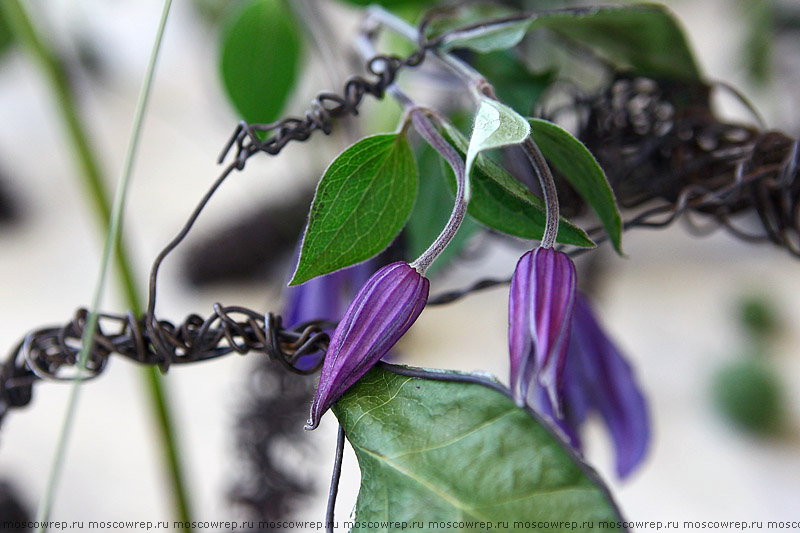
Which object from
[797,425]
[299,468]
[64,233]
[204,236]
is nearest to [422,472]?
[299,468]

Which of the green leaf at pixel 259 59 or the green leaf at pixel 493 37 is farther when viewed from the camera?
the green leaf at pixel 259 59

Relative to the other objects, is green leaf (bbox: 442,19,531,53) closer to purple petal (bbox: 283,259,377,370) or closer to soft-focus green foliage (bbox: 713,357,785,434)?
purple petal (bbox: 283,259,377,370)

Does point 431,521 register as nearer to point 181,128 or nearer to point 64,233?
point 64,233

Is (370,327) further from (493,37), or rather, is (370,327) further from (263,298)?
(263,298)

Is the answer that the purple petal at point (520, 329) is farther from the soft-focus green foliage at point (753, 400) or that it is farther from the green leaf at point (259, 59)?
the soft-focus green foliage at point (753, 400)

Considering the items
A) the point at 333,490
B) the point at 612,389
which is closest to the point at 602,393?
the point at 612,389

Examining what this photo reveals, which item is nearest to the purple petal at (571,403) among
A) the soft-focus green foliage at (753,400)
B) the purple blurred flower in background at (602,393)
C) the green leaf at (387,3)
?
the purple blurred flower in background at (602,393)

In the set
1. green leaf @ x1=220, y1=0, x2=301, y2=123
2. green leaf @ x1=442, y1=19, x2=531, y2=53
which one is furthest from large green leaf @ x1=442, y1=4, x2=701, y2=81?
green leaf @ x1=220, y1=0, x2=301, y2=123
